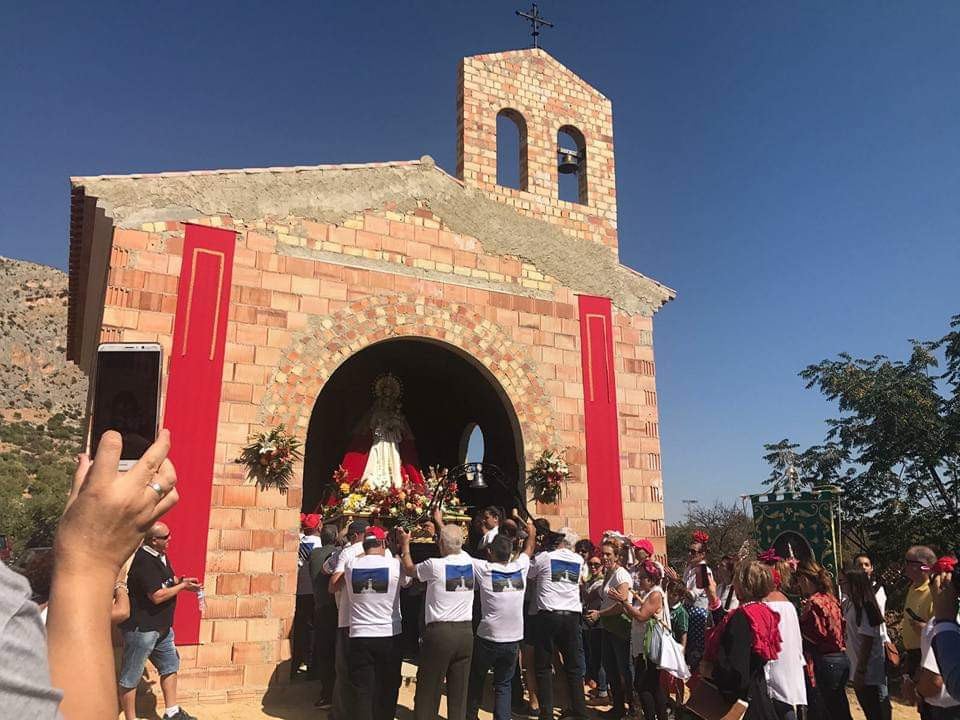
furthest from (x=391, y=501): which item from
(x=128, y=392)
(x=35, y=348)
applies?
(x=35, y=348)

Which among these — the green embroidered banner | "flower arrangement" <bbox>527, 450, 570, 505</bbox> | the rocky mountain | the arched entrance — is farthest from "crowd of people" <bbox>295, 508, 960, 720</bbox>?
the rocky mountain

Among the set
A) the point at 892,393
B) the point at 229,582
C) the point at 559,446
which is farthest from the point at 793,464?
the point at 229,582

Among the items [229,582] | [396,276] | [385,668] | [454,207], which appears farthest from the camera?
[454,207]

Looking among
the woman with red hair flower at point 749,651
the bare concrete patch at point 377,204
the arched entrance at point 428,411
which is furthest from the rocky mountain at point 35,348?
the woman with red hair flower at point 749,651

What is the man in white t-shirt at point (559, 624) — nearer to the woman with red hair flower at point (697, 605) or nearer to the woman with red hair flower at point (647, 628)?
the woman with red hair flower at point (647, 628)

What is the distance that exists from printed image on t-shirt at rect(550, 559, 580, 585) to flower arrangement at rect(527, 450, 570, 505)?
2.91m

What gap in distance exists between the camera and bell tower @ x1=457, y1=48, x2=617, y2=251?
10.9 m

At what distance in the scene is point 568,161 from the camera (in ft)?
39.0

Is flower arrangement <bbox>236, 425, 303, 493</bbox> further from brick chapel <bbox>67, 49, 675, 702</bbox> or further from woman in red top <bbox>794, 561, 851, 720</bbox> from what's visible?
woman in red top <bbox>794, 561, 851, 720</bbox>

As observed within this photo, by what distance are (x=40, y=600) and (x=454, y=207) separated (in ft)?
28.1

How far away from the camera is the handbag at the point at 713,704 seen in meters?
4.38

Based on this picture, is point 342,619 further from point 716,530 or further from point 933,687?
point 716,530

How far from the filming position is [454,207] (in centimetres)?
1048

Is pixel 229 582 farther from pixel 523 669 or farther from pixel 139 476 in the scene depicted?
pixel 139 476
